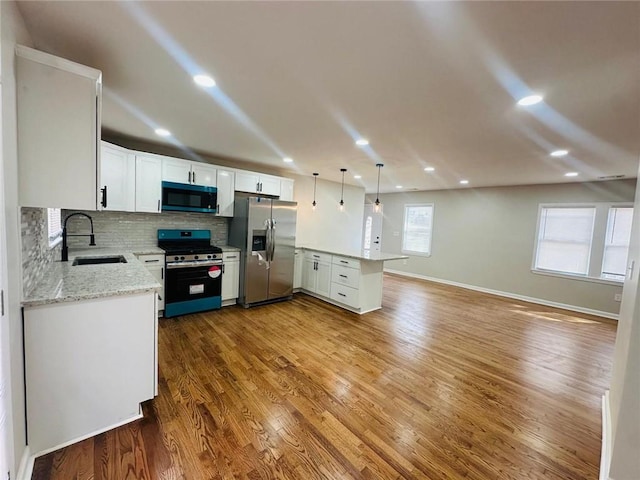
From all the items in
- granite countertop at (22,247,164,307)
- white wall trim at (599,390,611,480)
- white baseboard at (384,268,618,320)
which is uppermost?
granite countertop at (22,247,164,307)

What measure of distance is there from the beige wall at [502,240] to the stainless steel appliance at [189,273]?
216 inches

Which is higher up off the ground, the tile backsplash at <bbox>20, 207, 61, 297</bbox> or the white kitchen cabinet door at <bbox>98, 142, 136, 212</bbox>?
the white kitchen cabinet door at <bbox>98, 142, 136, 212</bbox>

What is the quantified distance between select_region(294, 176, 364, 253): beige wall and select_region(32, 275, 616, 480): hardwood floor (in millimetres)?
2377

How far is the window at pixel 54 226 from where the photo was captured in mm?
2614

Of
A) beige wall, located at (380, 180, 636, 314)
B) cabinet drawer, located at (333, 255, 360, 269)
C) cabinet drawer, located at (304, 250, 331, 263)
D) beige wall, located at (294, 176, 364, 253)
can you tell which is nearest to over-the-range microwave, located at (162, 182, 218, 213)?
cabinet drawer, located at (304, 250, 331, 263)

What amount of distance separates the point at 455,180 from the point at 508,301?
2676 mm

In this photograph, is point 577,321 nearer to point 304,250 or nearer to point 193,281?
point 304,250

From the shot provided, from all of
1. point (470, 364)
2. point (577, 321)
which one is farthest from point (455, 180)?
point (470, 364)

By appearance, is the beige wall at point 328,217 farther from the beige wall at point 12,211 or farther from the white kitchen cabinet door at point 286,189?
the beige wall at point 12,211

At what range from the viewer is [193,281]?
3.89 m

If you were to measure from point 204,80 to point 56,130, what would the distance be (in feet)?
3.12

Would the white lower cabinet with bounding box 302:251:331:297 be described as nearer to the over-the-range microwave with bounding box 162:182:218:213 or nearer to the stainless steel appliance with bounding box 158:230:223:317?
the stainless steel appliance with bounding box 158:230:223:317

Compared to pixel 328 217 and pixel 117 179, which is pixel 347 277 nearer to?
pixel 328 217

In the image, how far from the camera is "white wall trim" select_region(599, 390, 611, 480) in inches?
64.3
